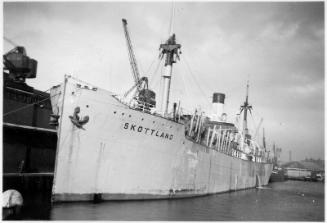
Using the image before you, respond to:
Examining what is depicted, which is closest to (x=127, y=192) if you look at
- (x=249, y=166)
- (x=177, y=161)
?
(x=177, y=161)

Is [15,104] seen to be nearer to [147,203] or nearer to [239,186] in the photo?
[147,203]

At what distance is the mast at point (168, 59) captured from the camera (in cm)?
1831

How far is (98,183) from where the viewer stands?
14.3 metres

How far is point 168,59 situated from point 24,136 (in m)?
10.5

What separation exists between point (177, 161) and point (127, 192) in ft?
11.3

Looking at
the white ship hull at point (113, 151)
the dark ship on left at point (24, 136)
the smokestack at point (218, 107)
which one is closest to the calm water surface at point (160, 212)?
the white ship hull at point (113, 151)

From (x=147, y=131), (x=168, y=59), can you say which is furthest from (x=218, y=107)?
(x=147, y=131)

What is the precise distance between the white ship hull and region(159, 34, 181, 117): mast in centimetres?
205

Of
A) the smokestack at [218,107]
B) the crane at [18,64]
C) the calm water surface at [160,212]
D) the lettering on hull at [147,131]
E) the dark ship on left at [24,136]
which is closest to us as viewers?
the calm water surface at [160,212]

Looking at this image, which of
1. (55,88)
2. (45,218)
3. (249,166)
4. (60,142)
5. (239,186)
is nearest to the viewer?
(45,218)

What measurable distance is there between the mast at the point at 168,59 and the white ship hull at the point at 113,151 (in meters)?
2.05

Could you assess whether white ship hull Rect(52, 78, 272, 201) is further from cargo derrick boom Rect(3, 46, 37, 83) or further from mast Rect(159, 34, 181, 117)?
cargo derrick boom Rect(3, 46, 37, 83)

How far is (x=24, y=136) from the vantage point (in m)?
19.8

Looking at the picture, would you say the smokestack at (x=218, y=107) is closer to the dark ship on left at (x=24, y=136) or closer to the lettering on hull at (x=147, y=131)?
the lettering on hull at (x=147, y=131)
